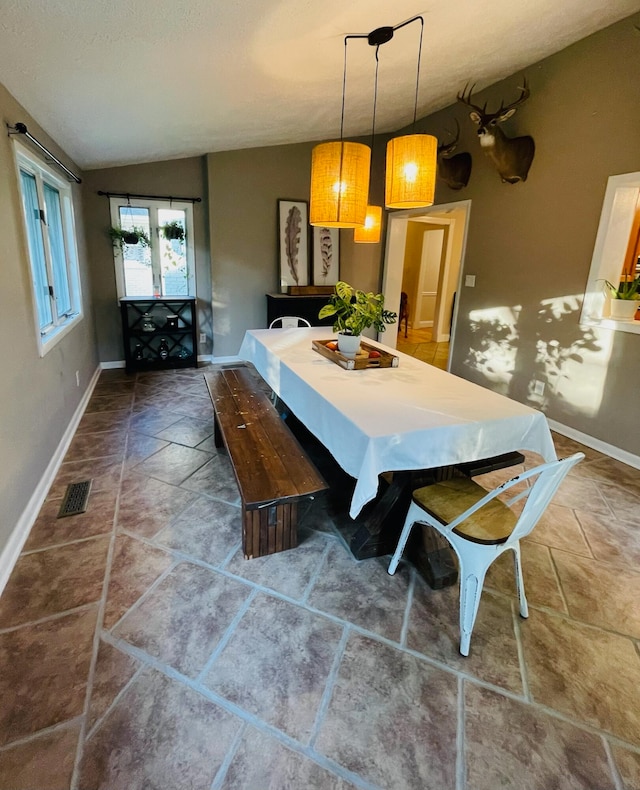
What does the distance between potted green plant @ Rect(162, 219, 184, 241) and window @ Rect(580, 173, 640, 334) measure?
14.6ft

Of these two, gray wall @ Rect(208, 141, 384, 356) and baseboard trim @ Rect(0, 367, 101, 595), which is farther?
gray wall @ Rect(208, 141, 384, 356)

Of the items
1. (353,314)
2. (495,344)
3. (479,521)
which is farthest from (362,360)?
(495,344)

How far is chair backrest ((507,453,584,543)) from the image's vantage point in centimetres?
145

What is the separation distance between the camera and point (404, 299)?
7.60 m

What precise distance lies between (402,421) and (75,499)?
2.03 meters

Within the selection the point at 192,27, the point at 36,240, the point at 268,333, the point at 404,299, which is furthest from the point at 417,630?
the point at 404,299

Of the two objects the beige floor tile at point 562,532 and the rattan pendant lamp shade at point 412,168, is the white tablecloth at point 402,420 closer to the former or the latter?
the beige floor tile at point 562,532

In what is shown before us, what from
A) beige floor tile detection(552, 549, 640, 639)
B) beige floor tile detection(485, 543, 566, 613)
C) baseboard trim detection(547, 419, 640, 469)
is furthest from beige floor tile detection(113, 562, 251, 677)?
baseboard trim detection(547, 419, 640, 469)

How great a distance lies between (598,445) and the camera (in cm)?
352

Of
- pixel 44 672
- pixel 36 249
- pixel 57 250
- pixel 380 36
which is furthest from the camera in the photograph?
pixel 57 250

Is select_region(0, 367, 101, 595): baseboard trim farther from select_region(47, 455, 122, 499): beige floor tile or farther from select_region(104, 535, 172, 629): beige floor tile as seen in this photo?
select_region(104, 535, 172, 629): beige floor tile

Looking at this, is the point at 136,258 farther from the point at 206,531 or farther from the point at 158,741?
the point at 158,741

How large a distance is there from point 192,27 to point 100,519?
257 cm

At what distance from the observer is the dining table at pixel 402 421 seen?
1694 millimetres
